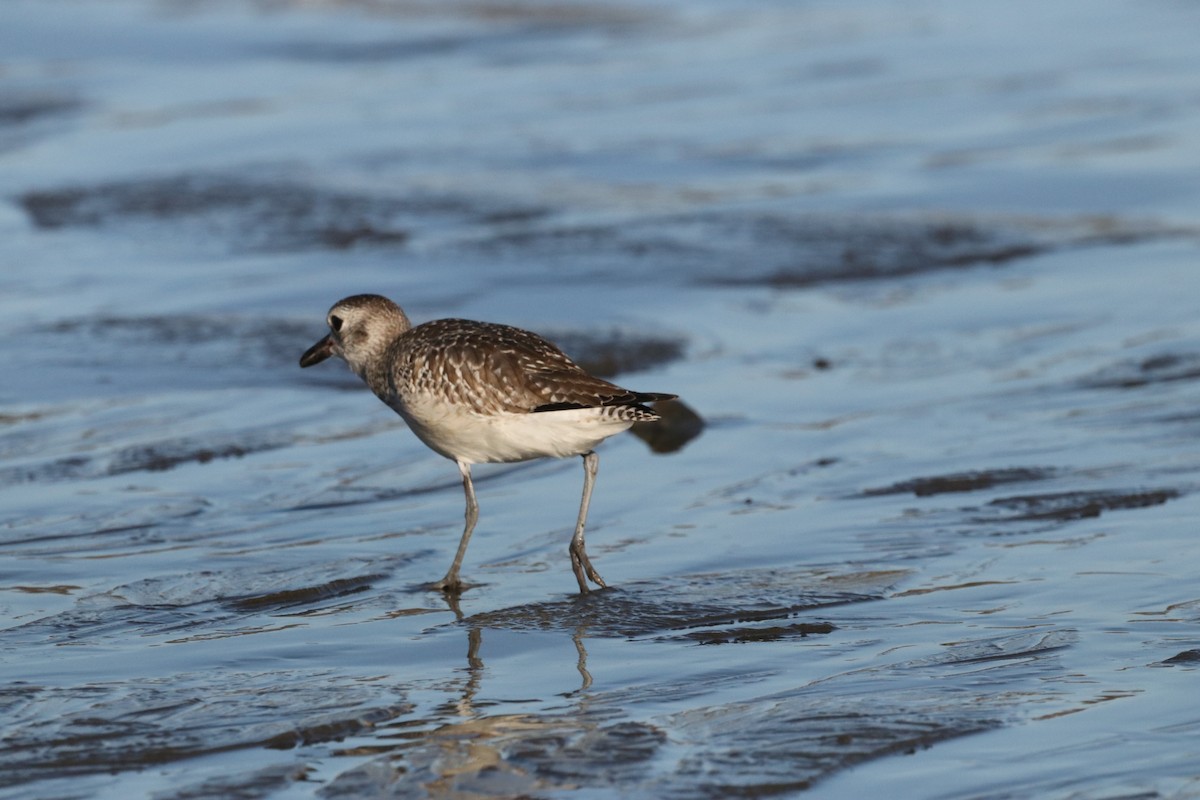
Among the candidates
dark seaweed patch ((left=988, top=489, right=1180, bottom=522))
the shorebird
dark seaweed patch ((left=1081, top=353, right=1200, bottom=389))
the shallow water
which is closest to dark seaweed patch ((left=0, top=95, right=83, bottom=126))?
the shallow water

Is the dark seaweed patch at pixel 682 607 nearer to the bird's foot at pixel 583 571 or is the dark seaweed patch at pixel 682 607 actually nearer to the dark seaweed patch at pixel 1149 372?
the bird's foot at pixel 583 571

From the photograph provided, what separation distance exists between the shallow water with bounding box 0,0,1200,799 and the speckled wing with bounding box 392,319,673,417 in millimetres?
674

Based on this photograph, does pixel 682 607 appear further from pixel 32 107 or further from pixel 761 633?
pixel 32 107

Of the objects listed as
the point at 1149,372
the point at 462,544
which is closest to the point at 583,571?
the point at 462,544

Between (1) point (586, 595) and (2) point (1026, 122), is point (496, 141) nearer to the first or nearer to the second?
(2) point (1026, 122)

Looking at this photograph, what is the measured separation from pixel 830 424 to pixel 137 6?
19.2 meters

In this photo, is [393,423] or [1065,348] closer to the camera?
[393,423]

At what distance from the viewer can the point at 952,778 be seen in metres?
4.89

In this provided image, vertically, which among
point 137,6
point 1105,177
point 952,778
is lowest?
point 952,778

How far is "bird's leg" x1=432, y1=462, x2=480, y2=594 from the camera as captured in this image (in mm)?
6758

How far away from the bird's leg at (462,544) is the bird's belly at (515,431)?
0.11 metres

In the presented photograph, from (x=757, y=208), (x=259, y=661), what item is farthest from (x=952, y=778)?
(x=757, y=208)

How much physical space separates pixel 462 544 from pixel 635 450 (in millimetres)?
1997

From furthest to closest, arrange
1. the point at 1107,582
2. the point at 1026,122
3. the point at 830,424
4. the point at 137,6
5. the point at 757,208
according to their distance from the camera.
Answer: the point at 137,6 < the point at 1026,122 < the point at 757,208 < the point at 830,424 < the point at 1107,582
